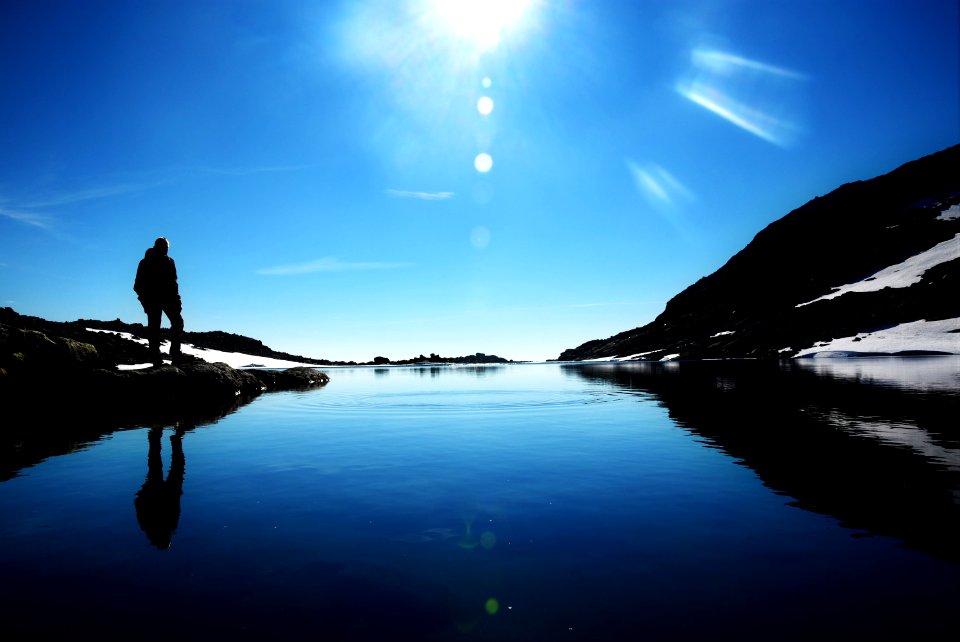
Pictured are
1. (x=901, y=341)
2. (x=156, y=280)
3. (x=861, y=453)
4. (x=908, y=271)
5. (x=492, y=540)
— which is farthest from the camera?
(x=908, y=271)

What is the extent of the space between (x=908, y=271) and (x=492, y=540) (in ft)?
663

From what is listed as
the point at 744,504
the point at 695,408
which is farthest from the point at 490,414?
the point at 744,504

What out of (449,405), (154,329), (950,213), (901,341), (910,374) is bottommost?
(910,374)

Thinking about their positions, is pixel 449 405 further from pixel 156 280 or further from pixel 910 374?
pixel 910 374

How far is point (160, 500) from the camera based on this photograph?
9.27 metres

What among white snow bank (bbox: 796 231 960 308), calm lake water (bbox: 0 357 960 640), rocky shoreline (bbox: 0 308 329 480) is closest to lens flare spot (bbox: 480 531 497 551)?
calm lake water (bbox: 0 357 960 640)

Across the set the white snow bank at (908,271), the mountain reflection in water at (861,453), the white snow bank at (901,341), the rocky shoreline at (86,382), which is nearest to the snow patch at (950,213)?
the white snow bank at (908,271)

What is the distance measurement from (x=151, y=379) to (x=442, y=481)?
2461 cm

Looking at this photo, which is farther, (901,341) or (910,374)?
(901,341)

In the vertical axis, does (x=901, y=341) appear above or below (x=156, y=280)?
below

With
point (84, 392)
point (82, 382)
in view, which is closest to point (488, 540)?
point (82, 382)

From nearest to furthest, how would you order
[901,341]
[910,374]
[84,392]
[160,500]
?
[160,500] < [84,392] < [910,374] < [901,341]

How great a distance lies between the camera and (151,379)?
27219 millimetres

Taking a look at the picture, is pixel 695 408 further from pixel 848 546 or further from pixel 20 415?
pixel 20 415
